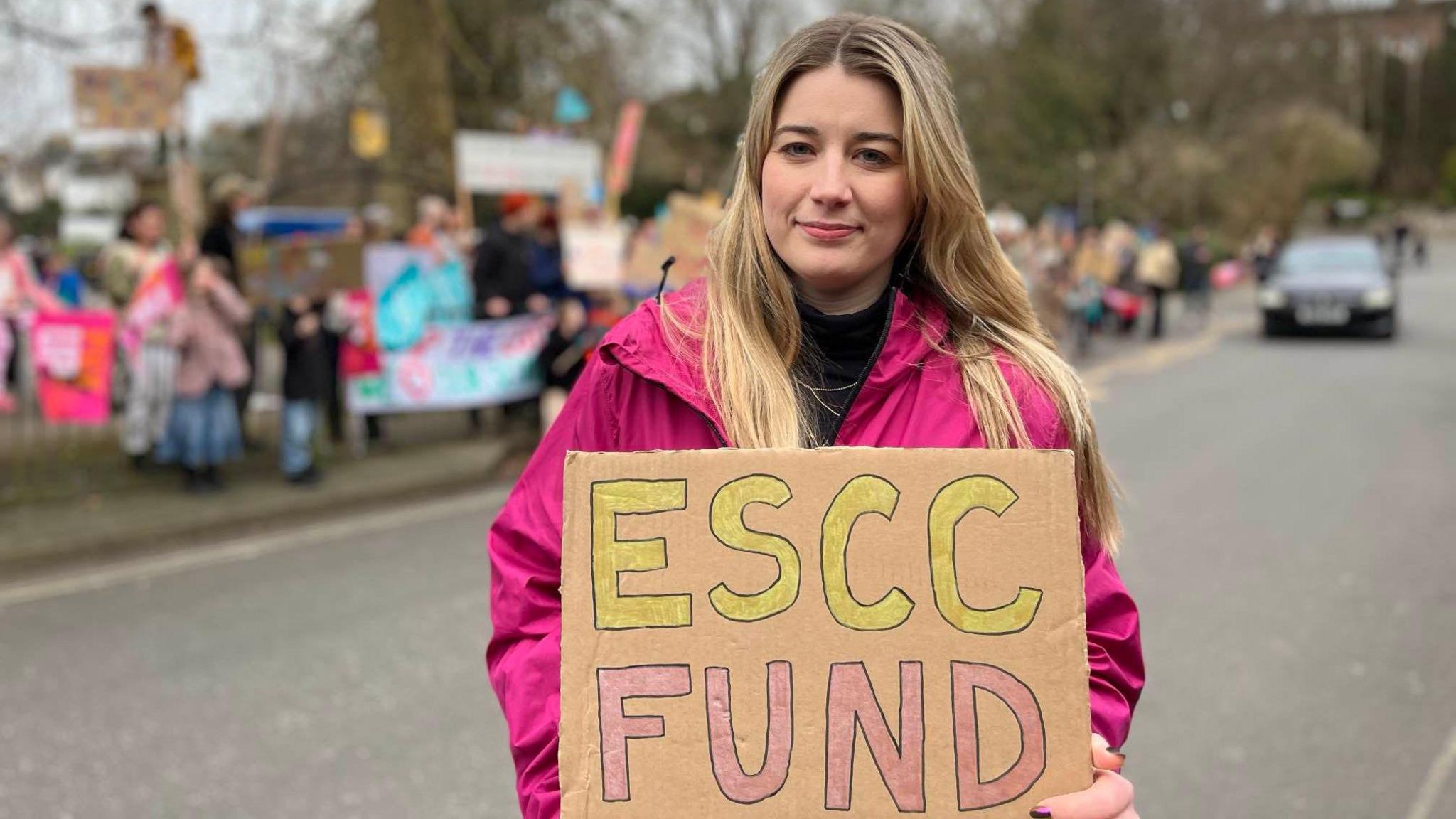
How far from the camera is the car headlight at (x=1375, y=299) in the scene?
62.8 feet

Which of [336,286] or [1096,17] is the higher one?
[1096,17]

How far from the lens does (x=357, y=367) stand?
9.89 m

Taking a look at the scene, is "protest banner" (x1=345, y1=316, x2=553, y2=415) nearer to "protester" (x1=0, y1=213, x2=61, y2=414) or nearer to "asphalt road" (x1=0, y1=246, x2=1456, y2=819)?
"asphalt road" (x1=0, y1=246, x2=1456, y2=819)

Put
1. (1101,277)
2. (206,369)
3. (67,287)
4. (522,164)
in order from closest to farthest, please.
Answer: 1. (206,369)
2. (522,164)
3. (67,287)
4. (1101,277)

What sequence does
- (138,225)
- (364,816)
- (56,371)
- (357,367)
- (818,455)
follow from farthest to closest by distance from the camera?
(357,367) < (138,225) < (56,371) < (364,816) < (818,455)

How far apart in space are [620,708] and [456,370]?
29.3 feet

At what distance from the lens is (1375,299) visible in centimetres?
1916

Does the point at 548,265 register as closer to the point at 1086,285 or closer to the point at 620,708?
the point at 620,708

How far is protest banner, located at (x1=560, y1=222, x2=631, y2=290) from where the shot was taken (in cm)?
1054

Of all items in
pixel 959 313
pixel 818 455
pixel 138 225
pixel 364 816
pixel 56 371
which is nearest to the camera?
pixel 818 455

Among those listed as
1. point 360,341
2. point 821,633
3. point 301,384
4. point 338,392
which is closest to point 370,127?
point 338,392

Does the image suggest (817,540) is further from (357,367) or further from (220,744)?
(357,367)

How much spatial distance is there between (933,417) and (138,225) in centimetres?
845

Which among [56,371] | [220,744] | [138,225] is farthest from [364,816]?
[138,225]
